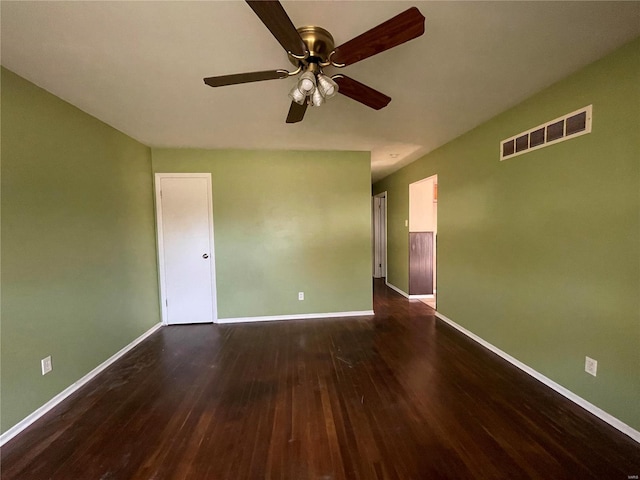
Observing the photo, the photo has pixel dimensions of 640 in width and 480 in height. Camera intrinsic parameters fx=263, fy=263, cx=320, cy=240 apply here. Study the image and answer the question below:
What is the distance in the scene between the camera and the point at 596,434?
1.65 m

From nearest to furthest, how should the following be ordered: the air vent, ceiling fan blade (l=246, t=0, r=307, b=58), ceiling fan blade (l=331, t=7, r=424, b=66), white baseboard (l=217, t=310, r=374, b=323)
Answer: ceiling fan blade (l=246, t=0, r=307, b=58), ceiling fan blade (l=331, t=7, r=424, b=66), the air vent, white baseboard (l=217, t=310, r=374, b=323)

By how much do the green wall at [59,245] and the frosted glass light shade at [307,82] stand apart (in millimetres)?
1962

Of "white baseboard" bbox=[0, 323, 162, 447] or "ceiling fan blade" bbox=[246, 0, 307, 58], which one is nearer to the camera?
"ceiling fan blade" bbox=[246, 0, 307, 58]

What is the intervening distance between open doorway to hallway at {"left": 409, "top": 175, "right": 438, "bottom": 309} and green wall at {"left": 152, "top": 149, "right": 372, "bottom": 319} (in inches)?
50.3

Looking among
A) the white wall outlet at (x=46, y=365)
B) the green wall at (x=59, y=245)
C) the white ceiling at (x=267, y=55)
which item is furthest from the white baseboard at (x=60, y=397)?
the white ceiling at (x=267, y=55)

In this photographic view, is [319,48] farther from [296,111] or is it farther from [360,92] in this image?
[296,111]

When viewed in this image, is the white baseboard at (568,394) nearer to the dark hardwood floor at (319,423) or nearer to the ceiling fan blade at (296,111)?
the dark hardwood floor at (319,423)

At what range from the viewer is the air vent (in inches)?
73.1

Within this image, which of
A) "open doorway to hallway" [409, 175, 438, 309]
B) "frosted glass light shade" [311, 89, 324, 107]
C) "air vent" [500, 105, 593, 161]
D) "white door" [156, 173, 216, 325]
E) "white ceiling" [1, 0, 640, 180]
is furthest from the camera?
"open doorway to hallway" [409, 175, 438, 309]

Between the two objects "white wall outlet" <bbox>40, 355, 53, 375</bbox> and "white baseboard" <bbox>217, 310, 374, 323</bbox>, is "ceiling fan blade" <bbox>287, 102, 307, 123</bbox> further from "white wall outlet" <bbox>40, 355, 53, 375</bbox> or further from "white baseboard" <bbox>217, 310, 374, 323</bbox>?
"white baseboard" <bbox>217, 310, 374, 323</bbox>

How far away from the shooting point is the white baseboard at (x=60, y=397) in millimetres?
1691

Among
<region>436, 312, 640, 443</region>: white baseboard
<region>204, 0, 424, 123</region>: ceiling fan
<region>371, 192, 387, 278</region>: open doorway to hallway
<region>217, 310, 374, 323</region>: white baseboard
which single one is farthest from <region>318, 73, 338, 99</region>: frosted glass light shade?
<region>371, 192, 387, 278</region>: open doorway to hallway

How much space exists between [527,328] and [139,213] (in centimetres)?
430

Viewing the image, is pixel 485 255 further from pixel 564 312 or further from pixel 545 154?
pixel 545 154
